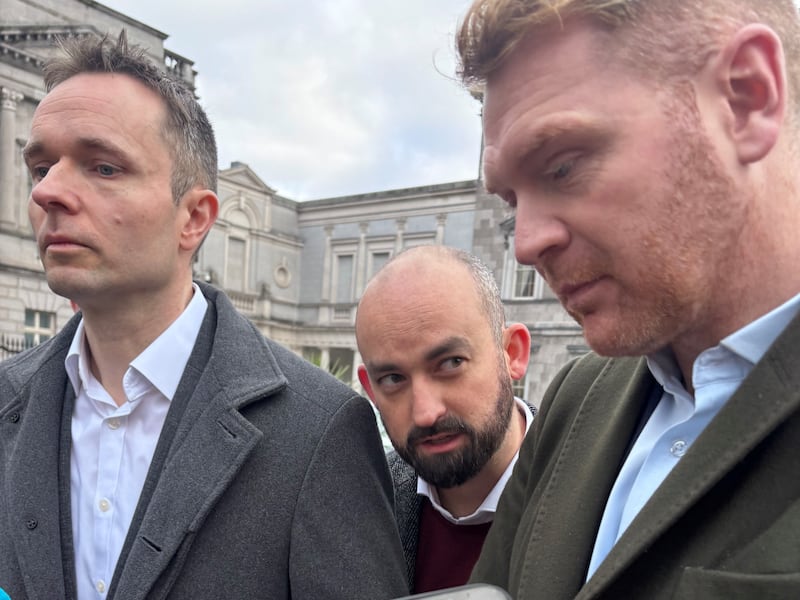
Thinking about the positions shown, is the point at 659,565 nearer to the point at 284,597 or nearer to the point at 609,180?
the point at 609,180

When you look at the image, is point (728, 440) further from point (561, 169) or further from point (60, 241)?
point (60, 241)

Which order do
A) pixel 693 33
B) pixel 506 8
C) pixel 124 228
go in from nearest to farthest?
pixel 693 33 < pixel 506 8 < pixel 124 228

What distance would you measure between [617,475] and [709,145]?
2.13 feet

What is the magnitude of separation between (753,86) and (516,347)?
150 centimetres

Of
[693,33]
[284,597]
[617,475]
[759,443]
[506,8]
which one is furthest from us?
[284,597]

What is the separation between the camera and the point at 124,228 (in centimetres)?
184

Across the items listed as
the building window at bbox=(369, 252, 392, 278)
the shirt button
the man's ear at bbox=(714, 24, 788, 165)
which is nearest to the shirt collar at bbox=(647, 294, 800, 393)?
the shirt button

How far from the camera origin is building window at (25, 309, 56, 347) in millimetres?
17594

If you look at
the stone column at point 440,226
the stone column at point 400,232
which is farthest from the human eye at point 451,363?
the stone column at point 400,232

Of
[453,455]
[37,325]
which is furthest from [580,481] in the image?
[37,325]

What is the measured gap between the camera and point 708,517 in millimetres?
960

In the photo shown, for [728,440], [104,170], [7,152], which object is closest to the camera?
[728,440]

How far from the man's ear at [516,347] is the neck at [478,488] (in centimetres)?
28

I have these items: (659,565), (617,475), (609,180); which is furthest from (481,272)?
(659,565)
